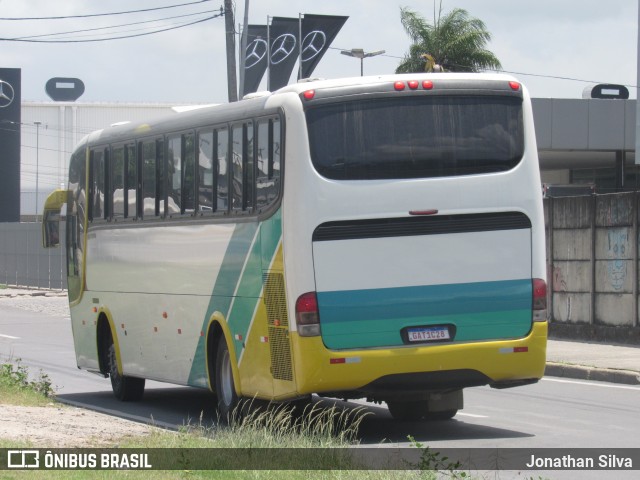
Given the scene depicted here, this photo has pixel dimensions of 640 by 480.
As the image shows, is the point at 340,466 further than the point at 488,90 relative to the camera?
No

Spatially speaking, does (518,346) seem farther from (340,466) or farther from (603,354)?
(603,354)

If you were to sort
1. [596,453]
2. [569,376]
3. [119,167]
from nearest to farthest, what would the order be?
[596,453], [119,167], [569,376]

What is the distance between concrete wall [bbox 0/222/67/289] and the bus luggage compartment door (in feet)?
131

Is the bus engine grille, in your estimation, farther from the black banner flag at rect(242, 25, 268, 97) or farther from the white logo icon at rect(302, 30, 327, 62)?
the white logo icon at rect(302, 30, 327, 62)

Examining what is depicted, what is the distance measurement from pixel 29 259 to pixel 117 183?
3926cm

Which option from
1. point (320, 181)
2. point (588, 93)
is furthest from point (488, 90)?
point (588, 93)

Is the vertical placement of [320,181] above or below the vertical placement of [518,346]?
above

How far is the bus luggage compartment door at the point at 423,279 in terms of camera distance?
495 inches

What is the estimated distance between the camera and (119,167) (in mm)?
17422

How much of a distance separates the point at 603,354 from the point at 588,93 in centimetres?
2889

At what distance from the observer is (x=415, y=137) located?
12922mm

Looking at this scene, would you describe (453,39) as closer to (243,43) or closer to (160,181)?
(243,43)

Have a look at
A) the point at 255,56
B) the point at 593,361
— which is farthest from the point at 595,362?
the point at 255,56

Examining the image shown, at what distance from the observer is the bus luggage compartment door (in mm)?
12570
